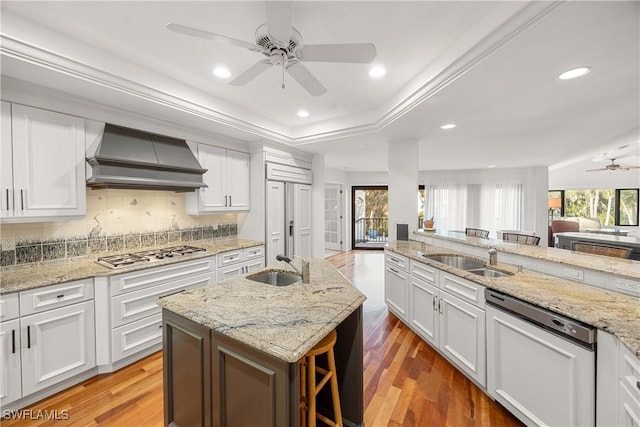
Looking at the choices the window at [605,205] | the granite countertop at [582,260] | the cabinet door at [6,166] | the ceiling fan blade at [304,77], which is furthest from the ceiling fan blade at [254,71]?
the window at [605,205]

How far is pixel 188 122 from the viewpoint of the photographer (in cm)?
296

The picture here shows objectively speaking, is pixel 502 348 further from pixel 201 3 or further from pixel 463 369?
pixel 201 3

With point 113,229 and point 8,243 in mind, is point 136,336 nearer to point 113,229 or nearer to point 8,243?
point 113,229

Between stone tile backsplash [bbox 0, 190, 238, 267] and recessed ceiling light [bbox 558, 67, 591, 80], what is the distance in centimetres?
396

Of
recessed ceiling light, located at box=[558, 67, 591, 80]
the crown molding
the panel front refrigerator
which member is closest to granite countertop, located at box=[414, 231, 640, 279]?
recessed ceiling light, located at box=[558, 67, 591, 80]

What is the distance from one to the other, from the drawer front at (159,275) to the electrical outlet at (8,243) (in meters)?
0.84

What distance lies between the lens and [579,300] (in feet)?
4.90

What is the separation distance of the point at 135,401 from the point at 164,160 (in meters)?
2.13

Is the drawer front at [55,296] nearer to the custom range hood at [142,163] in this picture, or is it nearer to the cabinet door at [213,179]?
the custom range hood at [142,163]

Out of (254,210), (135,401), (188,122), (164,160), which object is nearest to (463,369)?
(135,401)

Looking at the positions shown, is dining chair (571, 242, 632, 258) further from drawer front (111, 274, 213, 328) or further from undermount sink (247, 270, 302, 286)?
drawer front (111, 274, 213, 328)

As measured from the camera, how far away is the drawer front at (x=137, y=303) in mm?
2261

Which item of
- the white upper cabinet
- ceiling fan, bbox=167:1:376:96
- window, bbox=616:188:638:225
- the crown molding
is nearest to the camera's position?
ceiling fan, bbox=167:1:376:96

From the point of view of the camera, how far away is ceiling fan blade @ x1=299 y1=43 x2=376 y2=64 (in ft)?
4.84
